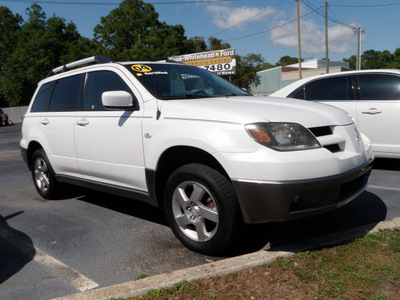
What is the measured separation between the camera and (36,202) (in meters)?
5.23

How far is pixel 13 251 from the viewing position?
3443 mm

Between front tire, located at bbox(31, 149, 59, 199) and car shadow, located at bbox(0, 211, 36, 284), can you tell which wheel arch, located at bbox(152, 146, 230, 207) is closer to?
car shadow, located at bbox(0, 211, 36, 284)

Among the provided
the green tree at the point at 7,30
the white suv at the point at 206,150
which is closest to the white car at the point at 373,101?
the white suv at the point at 206,150

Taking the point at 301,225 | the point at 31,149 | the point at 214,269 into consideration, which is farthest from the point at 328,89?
the point at 31,149

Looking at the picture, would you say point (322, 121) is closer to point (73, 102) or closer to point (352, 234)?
point (352, 234)

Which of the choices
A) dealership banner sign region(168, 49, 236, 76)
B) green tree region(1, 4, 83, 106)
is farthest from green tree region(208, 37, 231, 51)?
dealership banner sign region(168, 49, 236, 76)

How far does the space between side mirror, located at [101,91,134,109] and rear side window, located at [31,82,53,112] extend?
6.56 feet

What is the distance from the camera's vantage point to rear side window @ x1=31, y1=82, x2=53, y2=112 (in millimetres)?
5121

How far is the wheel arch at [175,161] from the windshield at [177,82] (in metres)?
0.60

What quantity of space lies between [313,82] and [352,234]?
3955mm

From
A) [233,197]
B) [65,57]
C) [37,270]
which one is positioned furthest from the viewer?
[65,57]

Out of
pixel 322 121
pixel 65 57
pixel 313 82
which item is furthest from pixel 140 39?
pixel 322 121

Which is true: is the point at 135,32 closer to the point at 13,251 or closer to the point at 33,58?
the point at 33,58

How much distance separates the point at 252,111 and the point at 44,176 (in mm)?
3532
